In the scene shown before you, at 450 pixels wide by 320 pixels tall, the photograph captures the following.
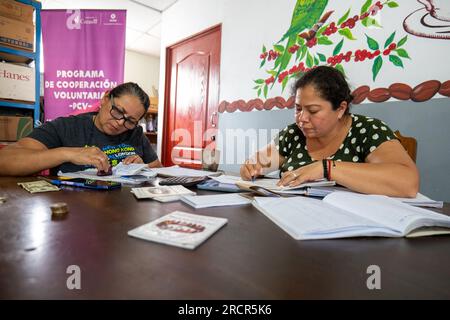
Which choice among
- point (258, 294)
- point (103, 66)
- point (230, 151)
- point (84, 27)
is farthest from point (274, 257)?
point (84, 27)

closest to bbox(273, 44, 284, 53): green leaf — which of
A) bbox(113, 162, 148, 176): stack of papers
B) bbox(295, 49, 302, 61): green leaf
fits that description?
bbox(295, 49, 302, 61): green leaf

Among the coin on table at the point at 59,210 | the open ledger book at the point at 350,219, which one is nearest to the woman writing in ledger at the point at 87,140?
the coin on table at the point at 59,210

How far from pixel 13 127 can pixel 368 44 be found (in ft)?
9.18

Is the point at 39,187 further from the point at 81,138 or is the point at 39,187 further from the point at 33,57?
the point at 33,57

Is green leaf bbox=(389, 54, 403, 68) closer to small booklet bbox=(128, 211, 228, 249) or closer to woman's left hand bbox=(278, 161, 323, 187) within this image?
woman's left hand bbox=(278, 161, 323, 187)

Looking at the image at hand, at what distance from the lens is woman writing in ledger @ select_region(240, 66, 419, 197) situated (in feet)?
2.75

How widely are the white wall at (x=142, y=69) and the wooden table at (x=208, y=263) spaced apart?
491 centimetres

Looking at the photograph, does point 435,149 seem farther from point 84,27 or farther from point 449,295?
point 84,27

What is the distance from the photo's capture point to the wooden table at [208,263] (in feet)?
0.93

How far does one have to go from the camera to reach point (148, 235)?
419 millimetres

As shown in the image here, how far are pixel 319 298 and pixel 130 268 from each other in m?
0.22

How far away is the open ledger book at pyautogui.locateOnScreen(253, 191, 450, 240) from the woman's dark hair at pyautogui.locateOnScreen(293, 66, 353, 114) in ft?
2.06

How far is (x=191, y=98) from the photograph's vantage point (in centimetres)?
320

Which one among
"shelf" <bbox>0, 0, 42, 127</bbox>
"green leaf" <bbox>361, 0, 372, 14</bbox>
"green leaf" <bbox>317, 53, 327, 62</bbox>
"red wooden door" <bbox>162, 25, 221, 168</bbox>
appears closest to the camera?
"green leaf" <bbox>361, 0, 372, 14</bbox>
